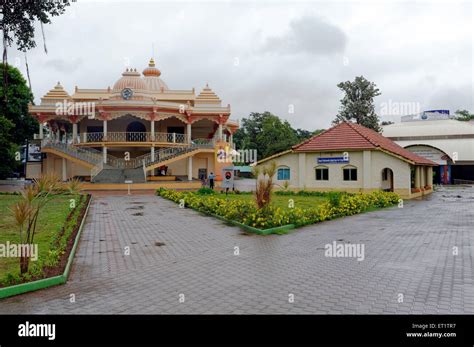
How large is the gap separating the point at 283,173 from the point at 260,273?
70.8 feet

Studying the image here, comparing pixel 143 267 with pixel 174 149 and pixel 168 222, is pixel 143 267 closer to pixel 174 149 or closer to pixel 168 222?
pixel 168 222

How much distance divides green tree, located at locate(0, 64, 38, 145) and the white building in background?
4123cm

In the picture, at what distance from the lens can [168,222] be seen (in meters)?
13.6

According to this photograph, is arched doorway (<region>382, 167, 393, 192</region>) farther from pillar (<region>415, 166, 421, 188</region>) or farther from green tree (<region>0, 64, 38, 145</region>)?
green tree (<region>0, 64, 38, 145</region>)

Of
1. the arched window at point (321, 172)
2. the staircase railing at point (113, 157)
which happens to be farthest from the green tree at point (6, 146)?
the arched window at point (321, 172)

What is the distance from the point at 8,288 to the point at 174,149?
26.3m

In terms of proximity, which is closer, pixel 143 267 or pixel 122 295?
pixel 122 295

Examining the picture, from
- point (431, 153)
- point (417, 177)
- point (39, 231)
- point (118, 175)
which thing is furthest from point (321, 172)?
point (431, 153)

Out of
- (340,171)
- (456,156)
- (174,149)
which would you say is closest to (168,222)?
(340,171)

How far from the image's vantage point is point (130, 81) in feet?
116

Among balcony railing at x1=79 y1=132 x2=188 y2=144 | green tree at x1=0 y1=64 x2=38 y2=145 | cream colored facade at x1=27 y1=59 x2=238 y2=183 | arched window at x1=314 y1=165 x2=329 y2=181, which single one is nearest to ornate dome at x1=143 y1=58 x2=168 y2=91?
cream colored facade at x1=27 y1=59 x2=238 y2=183

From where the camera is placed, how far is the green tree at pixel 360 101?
135 feet

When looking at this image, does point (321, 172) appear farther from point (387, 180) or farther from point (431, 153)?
point (431, 153)

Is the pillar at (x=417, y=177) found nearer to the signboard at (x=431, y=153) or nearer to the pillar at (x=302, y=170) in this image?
the pillar at (x=302, y=170)
